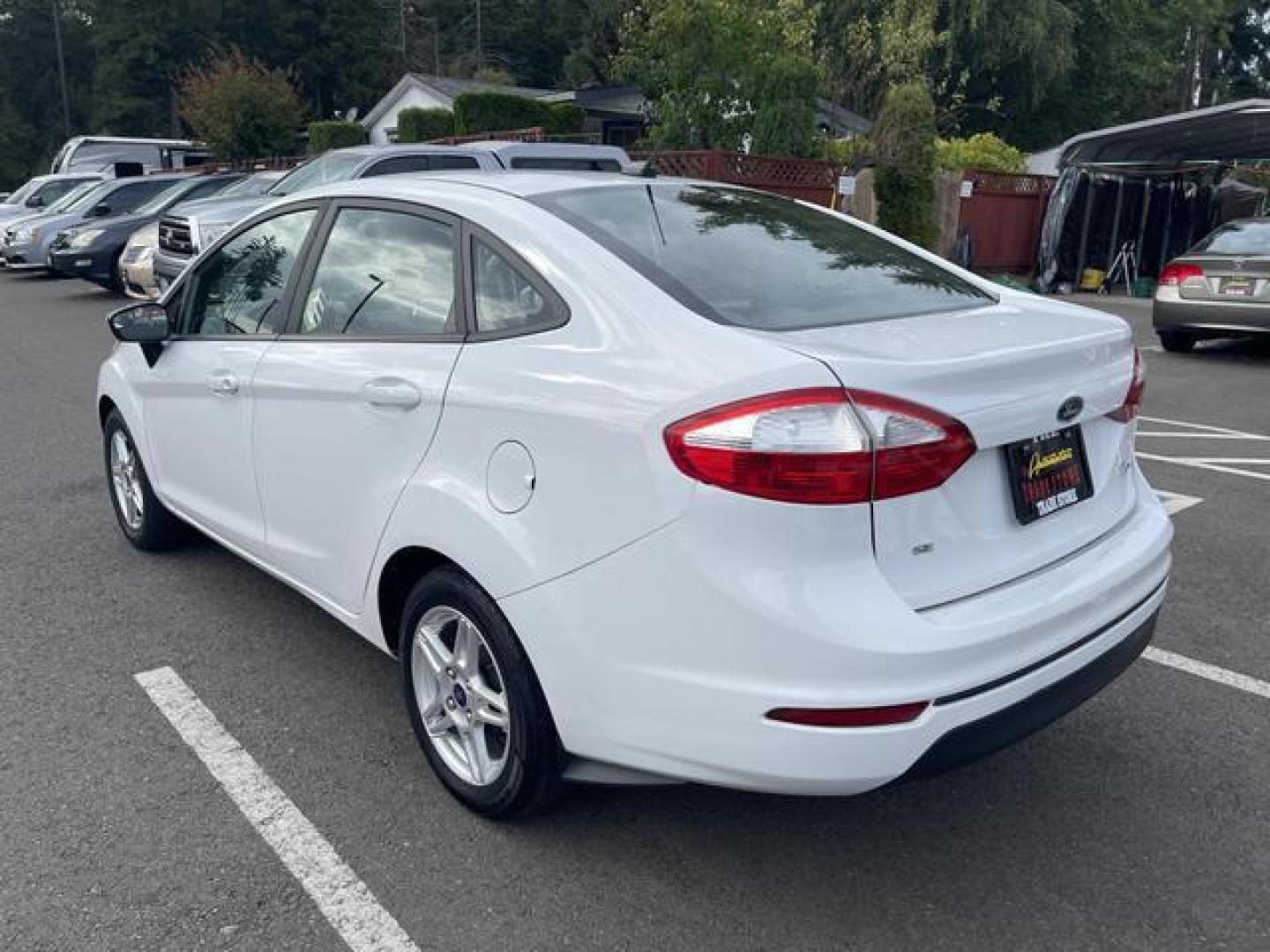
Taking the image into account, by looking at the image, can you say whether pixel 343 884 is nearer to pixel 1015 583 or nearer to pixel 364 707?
pixel 364 707

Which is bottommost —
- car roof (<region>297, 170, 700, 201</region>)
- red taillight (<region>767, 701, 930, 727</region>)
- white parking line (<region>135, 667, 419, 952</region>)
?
white parking line (<region>135, 667, 419, 952</region>)

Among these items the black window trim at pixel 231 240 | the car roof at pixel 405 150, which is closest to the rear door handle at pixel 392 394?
the black window trim at pixel 231 240

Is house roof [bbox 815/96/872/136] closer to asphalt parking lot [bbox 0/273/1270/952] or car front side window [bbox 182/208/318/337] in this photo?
car front side window [bbox 182/208/318/337]

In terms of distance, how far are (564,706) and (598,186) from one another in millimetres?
1568

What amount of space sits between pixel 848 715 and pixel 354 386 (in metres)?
1.69

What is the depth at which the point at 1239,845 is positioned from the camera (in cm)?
283

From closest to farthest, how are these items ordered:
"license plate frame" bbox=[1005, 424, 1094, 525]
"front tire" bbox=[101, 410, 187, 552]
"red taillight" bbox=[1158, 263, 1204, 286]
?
"license plate frame" bbox=[1005, 424, 1094, 525] → "front tire" bbox=[101, 410, 187, 552] → "red taillight" bbox=[1158, 263, 1204, 286]

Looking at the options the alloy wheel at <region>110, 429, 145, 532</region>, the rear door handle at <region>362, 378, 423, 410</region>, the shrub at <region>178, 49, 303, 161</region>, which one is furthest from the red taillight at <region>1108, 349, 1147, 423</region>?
the shrub at <region>178, 49, 303, 161</region>

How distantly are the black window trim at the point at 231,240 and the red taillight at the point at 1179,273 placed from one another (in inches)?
406

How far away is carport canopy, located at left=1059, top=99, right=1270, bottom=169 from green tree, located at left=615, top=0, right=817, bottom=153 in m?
5.31

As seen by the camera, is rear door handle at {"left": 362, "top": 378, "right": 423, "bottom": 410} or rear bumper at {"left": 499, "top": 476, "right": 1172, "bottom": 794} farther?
rear door handle at {"left": 362, "top": 378, "right": 423, "bottom": 410}

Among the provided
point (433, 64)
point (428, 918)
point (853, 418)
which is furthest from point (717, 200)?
point (433, 64)

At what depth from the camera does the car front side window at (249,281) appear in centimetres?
368

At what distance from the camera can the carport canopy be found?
18125mm
